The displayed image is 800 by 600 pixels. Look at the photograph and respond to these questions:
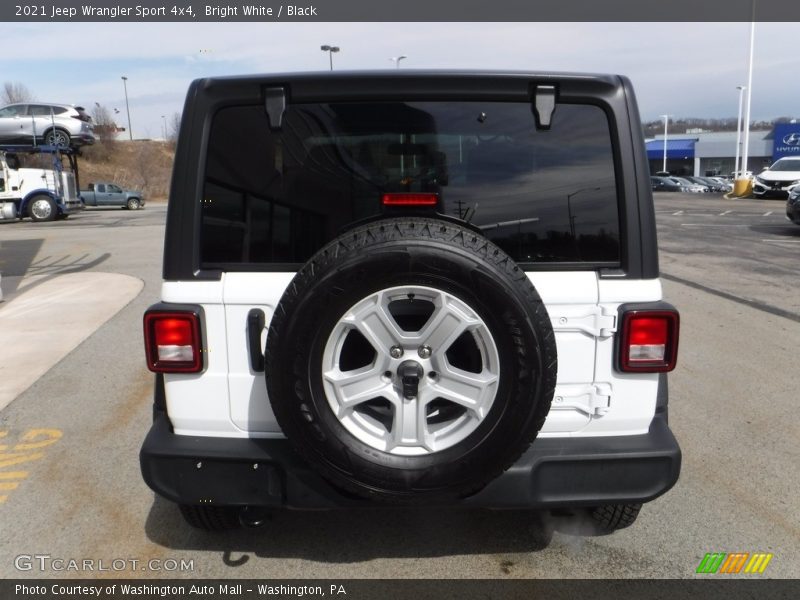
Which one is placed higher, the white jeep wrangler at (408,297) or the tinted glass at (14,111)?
the tinted glass at (14,111)

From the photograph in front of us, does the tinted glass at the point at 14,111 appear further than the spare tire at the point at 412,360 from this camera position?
Yes

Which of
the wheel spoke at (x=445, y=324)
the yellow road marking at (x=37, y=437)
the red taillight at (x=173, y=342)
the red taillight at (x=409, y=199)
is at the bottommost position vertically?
the yellow road marking at (x=37, y=437)

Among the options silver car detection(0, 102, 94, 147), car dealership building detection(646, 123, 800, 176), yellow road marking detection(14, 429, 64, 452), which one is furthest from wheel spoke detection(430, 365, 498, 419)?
car dealership building detection(646, 123, 800, 176)

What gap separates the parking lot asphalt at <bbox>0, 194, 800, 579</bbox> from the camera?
2932 millimetres

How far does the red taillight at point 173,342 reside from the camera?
2.56 m

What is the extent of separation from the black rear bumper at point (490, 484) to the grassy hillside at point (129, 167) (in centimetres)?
5559

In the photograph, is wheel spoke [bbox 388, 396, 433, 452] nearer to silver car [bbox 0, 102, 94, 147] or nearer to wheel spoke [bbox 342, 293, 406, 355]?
wheel spoke [bbox 342, 293, 406, 355]

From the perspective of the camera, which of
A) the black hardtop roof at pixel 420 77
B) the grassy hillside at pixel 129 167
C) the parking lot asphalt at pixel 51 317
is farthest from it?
the grassy hillside at pixel 129 167

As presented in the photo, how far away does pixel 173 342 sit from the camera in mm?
2590

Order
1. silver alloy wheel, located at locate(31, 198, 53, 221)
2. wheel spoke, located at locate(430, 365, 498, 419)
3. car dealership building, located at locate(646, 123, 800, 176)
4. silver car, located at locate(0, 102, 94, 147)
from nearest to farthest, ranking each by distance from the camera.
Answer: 1. wheel spoke, located at locate(430, 365, 498, 419)
2. silver alloy wheel, located at locate(31, 198, 53, 221)
3. silver car, located at locate(0, 102, 94, 147)
4. car dealership building, located at locate(646, 123, 800, 176)

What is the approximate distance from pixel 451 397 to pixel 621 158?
1.08m

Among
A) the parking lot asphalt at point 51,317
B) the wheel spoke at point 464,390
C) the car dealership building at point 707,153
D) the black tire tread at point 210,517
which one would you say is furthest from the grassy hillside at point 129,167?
the wheel spoke at point 464,390

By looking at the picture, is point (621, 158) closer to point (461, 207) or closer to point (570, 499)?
point (461, 207)

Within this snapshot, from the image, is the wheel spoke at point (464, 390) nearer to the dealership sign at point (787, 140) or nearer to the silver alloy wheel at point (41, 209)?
the silver alloy wheel at point (41, 209)
